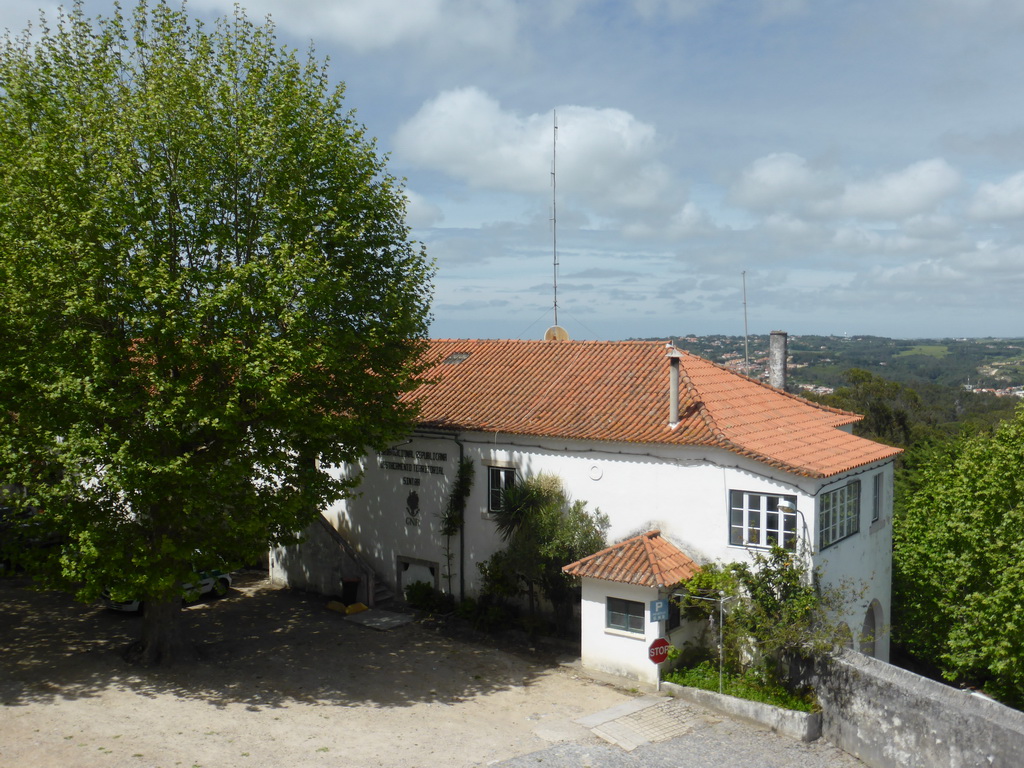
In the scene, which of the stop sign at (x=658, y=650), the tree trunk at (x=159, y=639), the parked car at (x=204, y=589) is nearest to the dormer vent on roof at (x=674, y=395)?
the stop sign at (x=658, y=650)

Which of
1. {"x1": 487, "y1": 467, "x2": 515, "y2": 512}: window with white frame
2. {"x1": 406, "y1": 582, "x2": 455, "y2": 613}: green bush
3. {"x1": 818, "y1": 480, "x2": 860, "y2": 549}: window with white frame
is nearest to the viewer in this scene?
{"x1": 818, "y1": 480, "x2": 860, "y2": 549}: window with white frame

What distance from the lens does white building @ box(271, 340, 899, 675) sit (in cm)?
1952

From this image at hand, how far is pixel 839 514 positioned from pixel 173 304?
1575cm

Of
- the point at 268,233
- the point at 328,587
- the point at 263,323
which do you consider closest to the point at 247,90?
the point at 268,233

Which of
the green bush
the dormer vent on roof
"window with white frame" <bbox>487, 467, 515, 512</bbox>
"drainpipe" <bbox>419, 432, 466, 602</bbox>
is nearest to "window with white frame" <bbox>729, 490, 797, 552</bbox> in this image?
the dormer vent on roof

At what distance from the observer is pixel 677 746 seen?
1591 cm

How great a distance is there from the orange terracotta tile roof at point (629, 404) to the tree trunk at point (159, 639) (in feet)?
27.0

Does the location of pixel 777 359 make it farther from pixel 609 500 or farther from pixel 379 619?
pixel 379 619

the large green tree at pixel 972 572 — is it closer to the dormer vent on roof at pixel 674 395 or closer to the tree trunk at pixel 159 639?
the dormer vent on roof at pixel 674 395

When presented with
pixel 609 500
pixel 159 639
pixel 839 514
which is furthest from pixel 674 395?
pixel 159 639

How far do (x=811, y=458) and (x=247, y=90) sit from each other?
49.8ft

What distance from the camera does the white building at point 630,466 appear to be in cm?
1952

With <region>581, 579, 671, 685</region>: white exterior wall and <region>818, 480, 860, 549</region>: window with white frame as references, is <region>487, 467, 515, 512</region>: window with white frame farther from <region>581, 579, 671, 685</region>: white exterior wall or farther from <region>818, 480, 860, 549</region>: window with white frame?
<region>818, 480, 860, 549</region>: window with white frame

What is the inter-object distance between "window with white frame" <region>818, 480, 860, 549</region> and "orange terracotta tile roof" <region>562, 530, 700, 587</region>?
3.06 m
